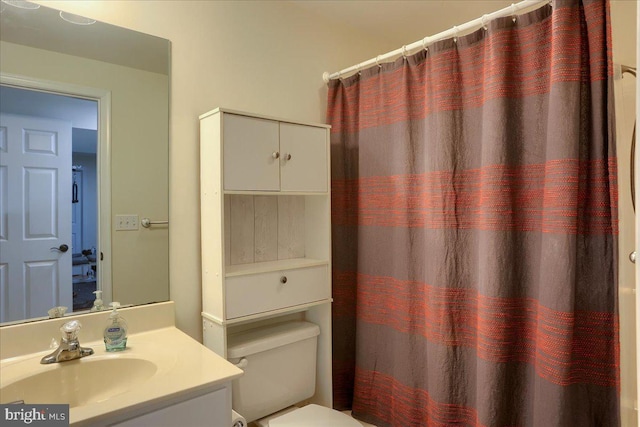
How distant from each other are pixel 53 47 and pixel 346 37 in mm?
1453

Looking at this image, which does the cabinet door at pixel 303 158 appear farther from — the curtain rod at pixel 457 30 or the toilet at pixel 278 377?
the toilet at pixel 278 377

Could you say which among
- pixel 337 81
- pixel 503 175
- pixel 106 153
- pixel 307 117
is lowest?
pixel 503 175

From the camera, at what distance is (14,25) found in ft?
4.22

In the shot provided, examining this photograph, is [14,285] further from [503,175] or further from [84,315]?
[503,175]

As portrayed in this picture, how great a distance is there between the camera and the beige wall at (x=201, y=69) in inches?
61.9

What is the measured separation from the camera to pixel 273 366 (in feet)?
5.62

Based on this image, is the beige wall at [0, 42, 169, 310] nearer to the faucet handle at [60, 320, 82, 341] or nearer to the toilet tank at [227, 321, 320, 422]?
the faucet handle at [60, 320, 82, 341]

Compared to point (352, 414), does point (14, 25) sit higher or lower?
higher

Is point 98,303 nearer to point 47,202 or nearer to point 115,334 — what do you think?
point 115,334

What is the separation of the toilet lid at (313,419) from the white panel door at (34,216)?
942mm

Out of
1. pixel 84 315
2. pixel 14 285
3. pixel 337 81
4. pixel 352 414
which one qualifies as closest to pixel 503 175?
pixel 337 81

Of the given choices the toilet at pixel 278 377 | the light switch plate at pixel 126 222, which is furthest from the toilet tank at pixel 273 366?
the light switch plate at pixel 126 222

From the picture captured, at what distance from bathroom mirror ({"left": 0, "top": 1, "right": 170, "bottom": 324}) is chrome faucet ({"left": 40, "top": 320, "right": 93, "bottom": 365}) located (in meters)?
0.18

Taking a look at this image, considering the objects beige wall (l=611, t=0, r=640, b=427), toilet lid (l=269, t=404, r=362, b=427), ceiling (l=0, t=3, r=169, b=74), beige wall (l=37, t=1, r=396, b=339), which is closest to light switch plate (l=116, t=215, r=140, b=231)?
beige wall (l=37, t=1, r=396, b=339)
